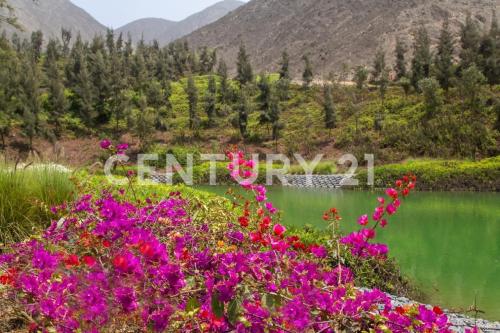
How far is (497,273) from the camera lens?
7598mm

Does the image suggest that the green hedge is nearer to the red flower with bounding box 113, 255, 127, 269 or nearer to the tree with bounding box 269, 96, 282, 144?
the tree with bounding box 269, 96, 282, 144

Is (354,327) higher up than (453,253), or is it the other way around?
(354,327)

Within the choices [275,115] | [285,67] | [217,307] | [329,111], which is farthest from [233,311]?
[285,67]

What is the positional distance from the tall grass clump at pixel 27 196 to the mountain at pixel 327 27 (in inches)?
2579

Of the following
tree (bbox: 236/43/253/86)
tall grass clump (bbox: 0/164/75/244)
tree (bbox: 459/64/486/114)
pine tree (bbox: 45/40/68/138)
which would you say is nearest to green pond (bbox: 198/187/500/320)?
tall grass clump (bbox: 0/164/75/244)

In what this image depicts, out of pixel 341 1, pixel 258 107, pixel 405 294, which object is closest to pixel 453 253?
pixel 405 294

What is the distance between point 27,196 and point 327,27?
9551cm

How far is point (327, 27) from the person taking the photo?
9394cm

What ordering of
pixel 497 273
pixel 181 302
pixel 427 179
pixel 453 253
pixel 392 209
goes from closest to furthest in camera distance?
1. pixel 181 302
2. pixel 392 209
3. pixel 497 273
4. pixel 453 253
5. pixel 427 179

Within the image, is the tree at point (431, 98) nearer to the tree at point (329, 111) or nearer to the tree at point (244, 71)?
the tree at point (329, 111)

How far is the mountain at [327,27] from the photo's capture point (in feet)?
241

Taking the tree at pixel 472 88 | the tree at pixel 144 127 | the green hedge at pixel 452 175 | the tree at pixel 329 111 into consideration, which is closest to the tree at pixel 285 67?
the tree at pixel 329 111

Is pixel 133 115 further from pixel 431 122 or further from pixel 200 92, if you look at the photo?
pixel 431 122

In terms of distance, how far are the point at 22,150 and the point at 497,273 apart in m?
33.4
